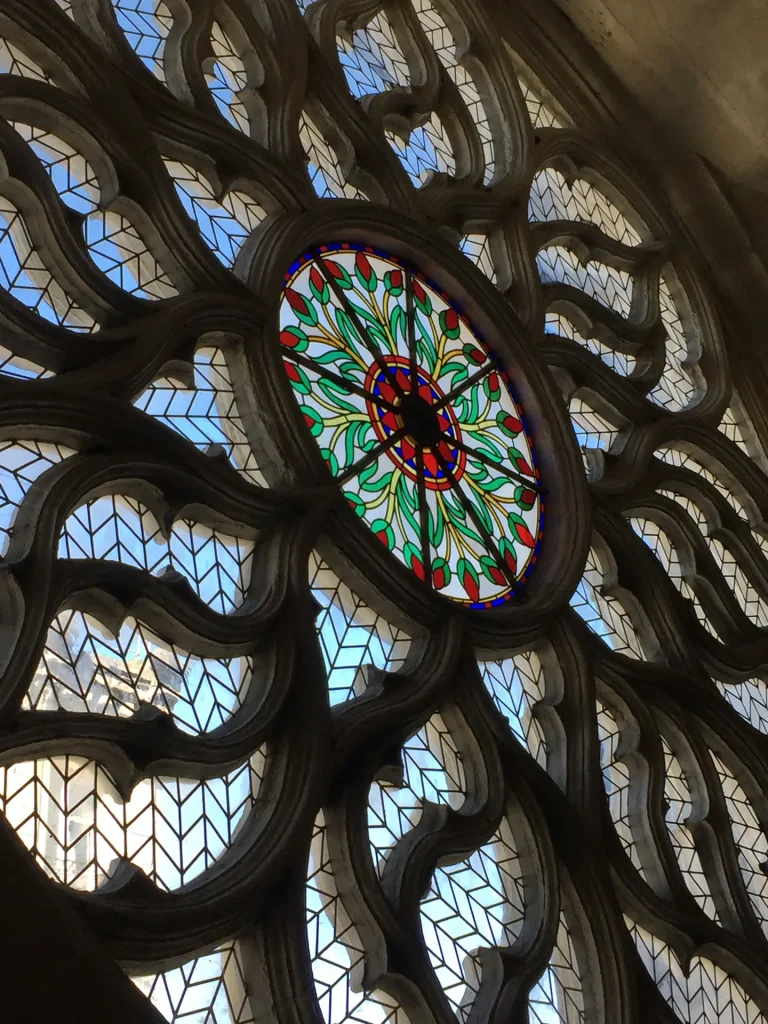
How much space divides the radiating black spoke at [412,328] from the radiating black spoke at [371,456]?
225 mm

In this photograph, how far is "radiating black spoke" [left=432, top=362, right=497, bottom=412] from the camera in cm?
437

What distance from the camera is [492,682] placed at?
397 centimetres

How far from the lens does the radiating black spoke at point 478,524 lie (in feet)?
13.9

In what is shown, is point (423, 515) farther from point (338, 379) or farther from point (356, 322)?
point (356, 322)

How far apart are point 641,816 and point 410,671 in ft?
3.02

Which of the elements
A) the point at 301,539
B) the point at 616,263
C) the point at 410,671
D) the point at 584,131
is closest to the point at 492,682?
the point at 410,671

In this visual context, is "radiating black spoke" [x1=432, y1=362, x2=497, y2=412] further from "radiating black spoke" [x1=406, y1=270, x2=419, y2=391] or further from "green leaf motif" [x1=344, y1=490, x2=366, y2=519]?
"green leaf motif" [x1=344, y1=490, x2=366, y2=519]

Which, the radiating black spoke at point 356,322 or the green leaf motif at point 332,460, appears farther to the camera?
the radiating black spoke at point 356,322

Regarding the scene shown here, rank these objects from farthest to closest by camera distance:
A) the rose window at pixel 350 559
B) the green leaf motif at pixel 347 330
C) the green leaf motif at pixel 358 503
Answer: the green leaf motif at pixel 347 330 < the green leaf motif at pixel 358 503 < the rose window at pixel 350 559

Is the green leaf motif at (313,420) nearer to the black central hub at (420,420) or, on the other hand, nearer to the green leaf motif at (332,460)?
the green leaf motif at (332,460)

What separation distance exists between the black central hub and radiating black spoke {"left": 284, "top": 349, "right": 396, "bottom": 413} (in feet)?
0.16

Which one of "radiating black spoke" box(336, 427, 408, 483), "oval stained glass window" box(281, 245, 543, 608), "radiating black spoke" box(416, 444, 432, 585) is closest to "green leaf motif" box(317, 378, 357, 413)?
"oval stained glass window" box(281, 245, 543, 608)

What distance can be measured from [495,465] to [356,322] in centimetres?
62

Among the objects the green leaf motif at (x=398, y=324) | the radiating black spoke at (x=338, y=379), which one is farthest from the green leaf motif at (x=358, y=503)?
the green leaf motif at (x=398, y=324)
